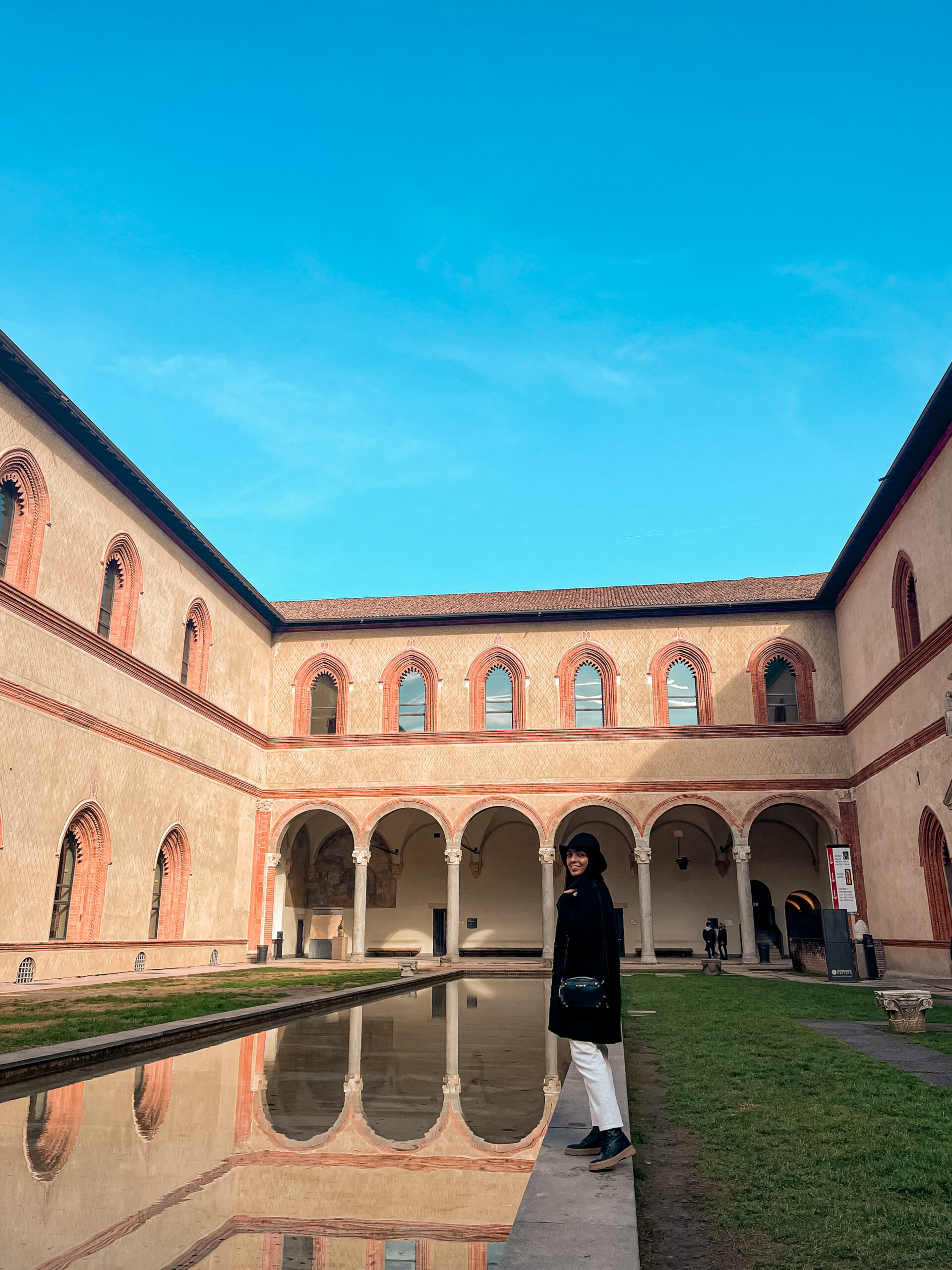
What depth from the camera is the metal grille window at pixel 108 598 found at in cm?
1894

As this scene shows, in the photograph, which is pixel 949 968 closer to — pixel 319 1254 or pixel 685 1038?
pixel 685 1038

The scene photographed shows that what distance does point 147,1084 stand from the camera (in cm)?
610

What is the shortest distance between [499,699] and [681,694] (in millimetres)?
4899

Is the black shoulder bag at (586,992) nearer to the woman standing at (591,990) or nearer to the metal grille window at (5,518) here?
the woman standing at (591,990)

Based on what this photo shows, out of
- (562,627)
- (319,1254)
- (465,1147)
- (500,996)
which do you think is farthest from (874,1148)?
(562,627)

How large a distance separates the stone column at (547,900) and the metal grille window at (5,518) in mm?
14632

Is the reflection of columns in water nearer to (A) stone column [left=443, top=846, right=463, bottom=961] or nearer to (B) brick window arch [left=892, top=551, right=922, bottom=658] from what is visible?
(A) stone column [left=443, top=846, right=463, bottom=961]

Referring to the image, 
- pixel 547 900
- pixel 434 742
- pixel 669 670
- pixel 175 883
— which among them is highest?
pixel 669 670

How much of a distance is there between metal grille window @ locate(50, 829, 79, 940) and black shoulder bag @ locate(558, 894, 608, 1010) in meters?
14.2

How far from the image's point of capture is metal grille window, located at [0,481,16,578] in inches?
621

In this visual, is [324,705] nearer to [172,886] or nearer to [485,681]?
[485,681]

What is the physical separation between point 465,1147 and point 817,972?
15.9 metres

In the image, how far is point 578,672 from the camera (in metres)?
26.3

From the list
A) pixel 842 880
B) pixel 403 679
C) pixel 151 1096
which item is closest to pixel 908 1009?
pixel 151 1096
